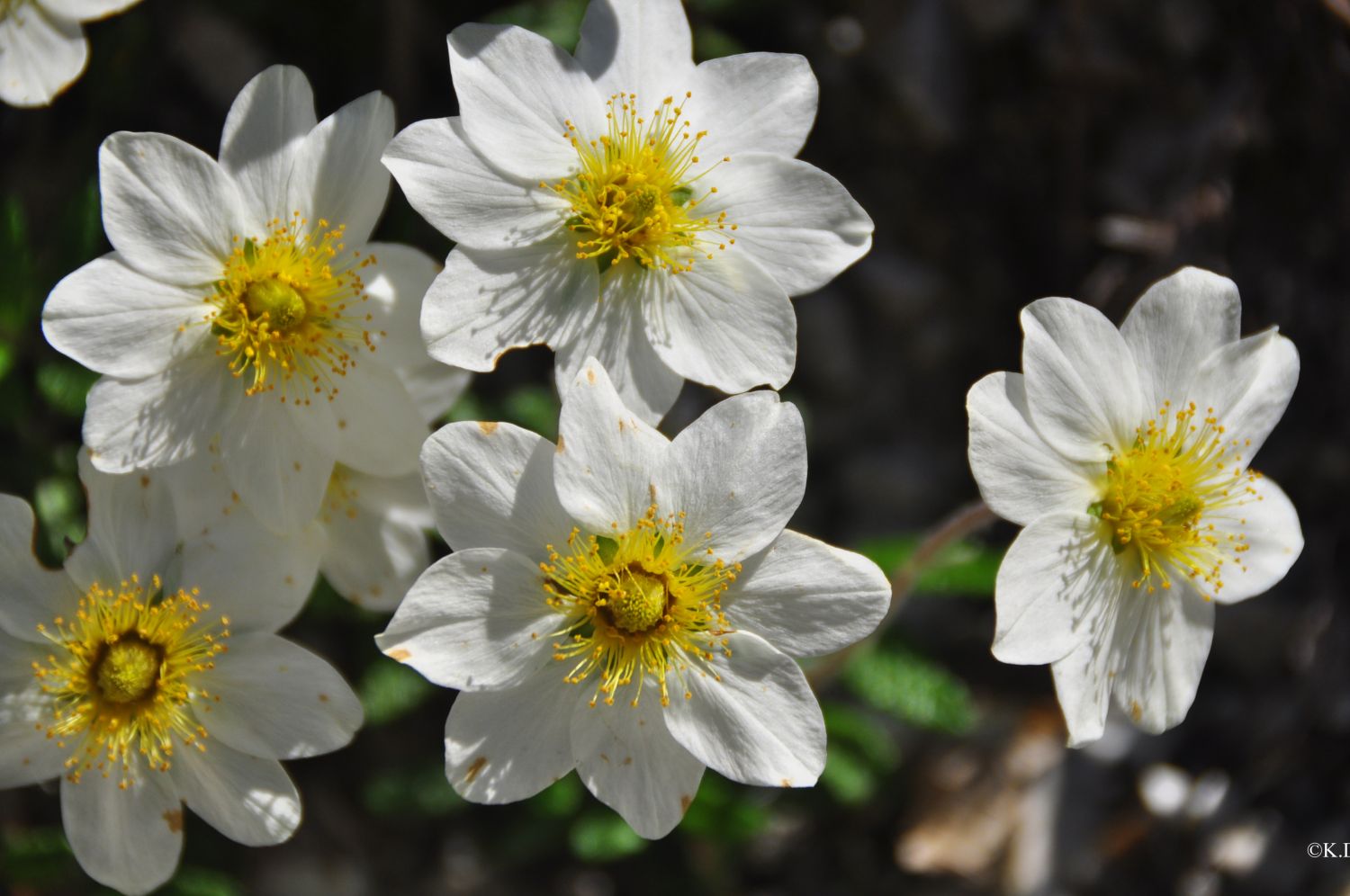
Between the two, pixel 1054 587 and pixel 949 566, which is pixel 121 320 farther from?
pixel 949 566

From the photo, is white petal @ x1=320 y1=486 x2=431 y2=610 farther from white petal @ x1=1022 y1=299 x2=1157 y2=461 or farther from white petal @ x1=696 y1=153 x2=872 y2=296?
white petal @ x1=1022 y1=299 x2=1157 y2=461

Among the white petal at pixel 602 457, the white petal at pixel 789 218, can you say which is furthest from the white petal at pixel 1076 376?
the white petal at pixel 602 457

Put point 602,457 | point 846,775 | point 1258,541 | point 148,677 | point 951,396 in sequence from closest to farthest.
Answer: point 602,457
point 148,677
point 1258,541
point 846,775
point 951,396

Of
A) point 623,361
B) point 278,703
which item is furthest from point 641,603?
point 278,703

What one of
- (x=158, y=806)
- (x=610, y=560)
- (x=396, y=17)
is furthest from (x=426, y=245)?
(x=158, y=806)

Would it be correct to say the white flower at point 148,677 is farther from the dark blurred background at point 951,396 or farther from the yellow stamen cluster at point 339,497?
the dark blurred background at point 951,396

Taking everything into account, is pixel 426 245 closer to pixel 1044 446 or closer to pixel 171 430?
pixel 171 430
